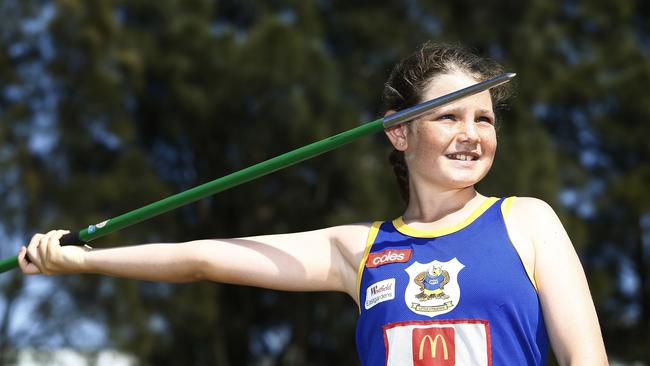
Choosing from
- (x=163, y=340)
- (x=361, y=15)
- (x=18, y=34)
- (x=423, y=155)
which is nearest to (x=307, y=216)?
(x=163, y=340)

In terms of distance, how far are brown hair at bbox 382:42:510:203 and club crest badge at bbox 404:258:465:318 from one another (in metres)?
0.53

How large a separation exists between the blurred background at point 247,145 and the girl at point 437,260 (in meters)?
12.9

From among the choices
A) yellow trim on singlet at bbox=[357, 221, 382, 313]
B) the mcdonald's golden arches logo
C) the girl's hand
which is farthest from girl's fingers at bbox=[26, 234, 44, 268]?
the mcdonald's golden arches logo

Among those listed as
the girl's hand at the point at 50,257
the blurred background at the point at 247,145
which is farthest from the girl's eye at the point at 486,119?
the blurred background at the point at 247,145

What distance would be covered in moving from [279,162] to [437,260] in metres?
0.56

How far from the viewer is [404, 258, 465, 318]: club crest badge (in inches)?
102

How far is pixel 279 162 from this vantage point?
2904 millimetres

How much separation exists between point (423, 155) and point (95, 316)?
14.5 m

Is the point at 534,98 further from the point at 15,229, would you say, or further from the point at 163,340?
the point at 15,229

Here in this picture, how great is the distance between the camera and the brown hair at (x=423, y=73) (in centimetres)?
300

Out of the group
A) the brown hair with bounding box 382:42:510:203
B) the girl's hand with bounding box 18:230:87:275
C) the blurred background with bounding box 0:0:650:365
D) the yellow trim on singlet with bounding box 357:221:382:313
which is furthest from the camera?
the blurred background with bounding box 0:0:650:365

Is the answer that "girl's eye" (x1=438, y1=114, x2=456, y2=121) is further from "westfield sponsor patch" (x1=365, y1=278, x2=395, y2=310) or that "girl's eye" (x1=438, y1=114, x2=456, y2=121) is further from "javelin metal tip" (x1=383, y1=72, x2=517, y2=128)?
"westfield sponsor patch" (x1=365, y1=278, x2=395, y2=310)

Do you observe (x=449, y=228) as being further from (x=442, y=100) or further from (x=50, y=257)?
(x=50, y=257)

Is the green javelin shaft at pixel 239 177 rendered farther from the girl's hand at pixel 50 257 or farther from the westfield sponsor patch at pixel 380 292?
the westfield sponsor patch at pixel 380 292
